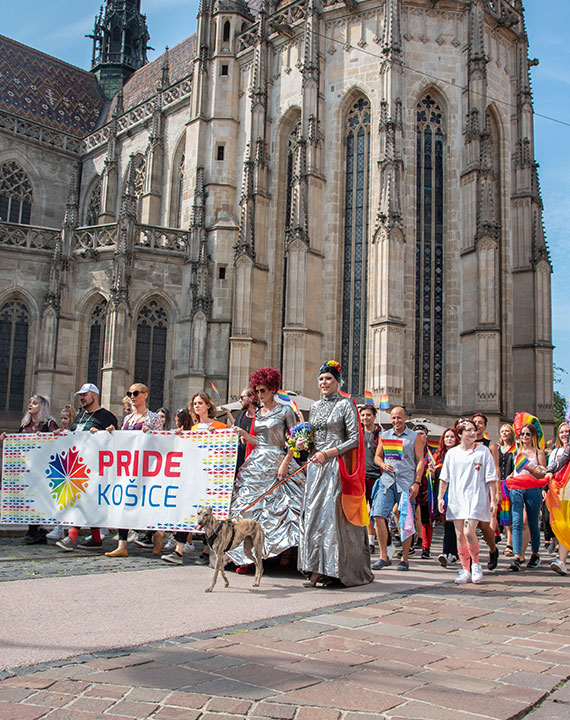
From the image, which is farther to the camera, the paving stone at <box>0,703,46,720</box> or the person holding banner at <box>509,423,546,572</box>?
the person holding banner at <box>509,423,546,572</box>

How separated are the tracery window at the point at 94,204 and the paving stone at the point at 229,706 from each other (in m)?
33.4

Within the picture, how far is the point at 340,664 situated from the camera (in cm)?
352

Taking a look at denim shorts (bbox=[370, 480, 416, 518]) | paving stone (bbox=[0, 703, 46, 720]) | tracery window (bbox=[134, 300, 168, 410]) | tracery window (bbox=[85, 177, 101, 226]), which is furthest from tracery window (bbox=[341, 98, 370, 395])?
paving stone (bbox=[0, 703, 46, 720])

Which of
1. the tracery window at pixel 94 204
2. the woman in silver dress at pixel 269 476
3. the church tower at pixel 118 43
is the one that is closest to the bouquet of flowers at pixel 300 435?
the woman in silver dress at pixel 269 476

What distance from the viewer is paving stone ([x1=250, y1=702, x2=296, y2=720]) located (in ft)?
9.11

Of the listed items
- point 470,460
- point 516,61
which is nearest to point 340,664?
point 470,460

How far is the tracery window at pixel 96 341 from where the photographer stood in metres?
24.8

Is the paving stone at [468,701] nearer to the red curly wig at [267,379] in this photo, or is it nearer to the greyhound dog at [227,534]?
the greyhound dog at [227,534]

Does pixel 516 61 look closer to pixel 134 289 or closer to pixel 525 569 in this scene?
pixel 134 289

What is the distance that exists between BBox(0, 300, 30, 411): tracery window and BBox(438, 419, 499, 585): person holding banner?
20399mm

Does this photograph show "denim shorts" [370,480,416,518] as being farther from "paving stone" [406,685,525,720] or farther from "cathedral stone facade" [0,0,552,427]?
"cathedral stone facade" [0,0,552,427]

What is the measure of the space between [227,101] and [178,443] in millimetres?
21583

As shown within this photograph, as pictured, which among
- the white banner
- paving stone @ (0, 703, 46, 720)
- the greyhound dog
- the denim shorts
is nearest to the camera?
paving stone @ (0, 703, 46, 720)

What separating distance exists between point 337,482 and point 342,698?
3.31 metres
